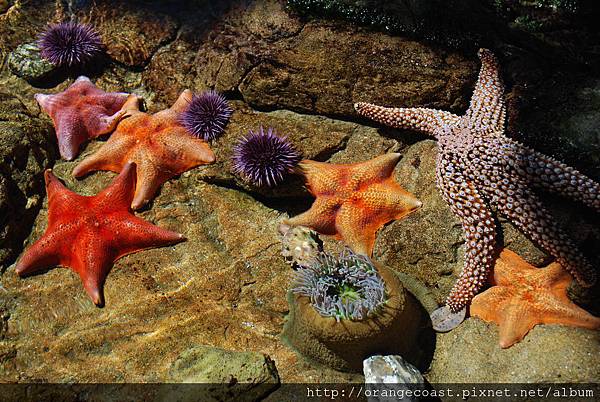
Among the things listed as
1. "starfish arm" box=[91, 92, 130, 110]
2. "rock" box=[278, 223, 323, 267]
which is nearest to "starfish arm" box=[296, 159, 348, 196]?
"rock" box=[278, 223, 323, 267]

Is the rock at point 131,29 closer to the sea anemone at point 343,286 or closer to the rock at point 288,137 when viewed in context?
the rock at point 288,137

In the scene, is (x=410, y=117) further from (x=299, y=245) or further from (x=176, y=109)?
(x=176, y=109)

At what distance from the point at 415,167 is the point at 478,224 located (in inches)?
29.9

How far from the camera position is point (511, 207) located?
10.4ft

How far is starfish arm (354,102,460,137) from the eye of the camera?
11.8ft

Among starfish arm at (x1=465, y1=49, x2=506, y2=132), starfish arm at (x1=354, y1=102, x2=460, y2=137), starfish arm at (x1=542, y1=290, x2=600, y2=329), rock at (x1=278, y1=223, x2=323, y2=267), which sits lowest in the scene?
rock at (x1=278, y1=223, x2=323, y2=267)

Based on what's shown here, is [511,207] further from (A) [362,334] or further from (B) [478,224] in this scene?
(A) [362,334]

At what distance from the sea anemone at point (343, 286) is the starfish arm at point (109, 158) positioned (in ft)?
6.67

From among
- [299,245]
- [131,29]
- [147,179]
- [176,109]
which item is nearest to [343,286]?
[299,245]

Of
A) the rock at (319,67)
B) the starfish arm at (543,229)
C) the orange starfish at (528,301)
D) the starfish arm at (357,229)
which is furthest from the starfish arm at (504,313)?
the rock at (319,67)

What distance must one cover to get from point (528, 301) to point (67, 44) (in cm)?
472

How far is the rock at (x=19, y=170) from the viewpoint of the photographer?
3.94m

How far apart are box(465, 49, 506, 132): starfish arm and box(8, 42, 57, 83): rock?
4094mm

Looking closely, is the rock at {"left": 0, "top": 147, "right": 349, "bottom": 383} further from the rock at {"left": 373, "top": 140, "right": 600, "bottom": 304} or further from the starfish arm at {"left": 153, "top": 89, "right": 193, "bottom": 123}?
the rock at {"left": 373, "top": 140, "right": 600, "bottom": 304}
